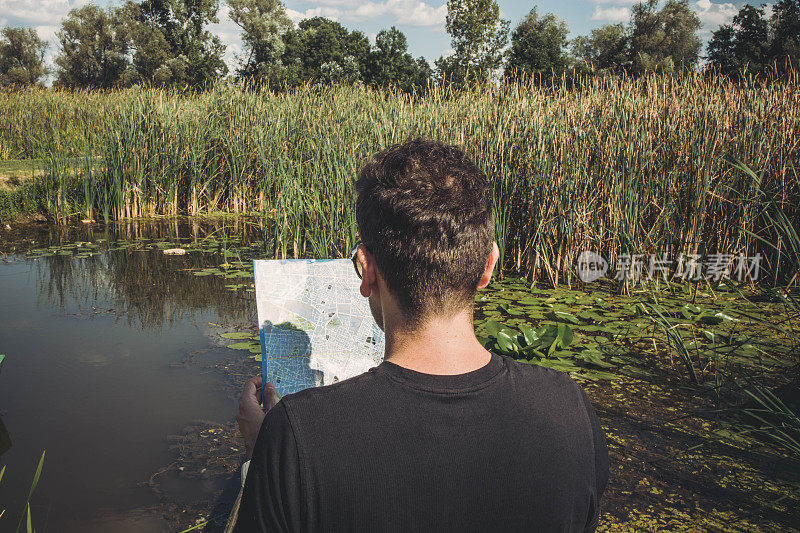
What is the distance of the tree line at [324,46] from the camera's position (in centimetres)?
3291

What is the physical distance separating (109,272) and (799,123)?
730 cm

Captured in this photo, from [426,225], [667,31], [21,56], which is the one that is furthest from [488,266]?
[21,56]

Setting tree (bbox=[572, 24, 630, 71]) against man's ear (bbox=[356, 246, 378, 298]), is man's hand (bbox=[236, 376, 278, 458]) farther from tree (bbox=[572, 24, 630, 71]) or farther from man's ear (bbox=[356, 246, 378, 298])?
tree (bbox=[572, 24, 630, 71])

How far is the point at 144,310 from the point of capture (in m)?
5.19

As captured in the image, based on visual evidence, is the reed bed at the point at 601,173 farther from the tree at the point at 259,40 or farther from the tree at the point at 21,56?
the tree at the point at 21,56

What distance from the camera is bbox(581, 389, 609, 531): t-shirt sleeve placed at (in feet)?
3.51

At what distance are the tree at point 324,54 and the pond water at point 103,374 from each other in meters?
35.1

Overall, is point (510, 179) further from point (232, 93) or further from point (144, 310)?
point (232, 93)

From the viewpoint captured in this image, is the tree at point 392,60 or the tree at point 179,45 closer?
the tree at point 179,45

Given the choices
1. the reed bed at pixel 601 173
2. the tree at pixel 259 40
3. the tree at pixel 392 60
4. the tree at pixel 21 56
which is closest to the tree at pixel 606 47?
the tree at pixel 392 60

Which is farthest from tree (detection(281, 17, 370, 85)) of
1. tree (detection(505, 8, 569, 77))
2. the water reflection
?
the water reflection

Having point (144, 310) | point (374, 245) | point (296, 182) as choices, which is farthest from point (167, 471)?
point (296, 182)

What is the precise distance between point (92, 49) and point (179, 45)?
12057 mm

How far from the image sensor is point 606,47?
4938 cm
